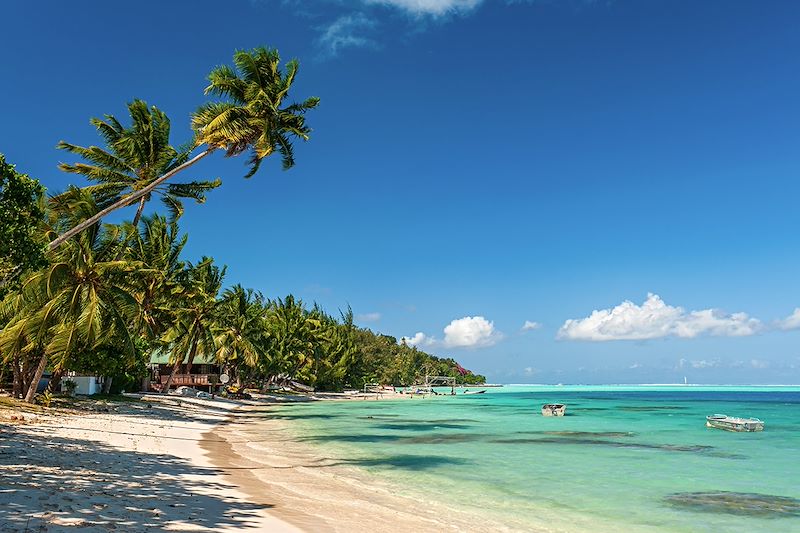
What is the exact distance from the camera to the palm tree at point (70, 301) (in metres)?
20.7

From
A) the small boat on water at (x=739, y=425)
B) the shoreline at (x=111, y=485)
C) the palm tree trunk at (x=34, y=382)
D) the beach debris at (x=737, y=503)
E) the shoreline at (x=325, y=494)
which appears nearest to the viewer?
the shoreline at (x=111, y=485)

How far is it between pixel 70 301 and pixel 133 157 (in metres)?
6.57

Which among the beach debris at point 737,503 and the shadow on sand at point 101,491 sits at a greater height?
the shadow on sand at point 101,491

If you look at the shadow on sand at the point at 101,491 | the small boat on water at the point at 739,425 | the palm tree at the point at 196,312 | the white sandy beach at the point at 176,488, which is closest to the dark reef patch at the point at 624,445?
the small boat on water at the point at 739,425

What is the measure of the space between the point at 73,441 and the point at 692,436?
1423 inches

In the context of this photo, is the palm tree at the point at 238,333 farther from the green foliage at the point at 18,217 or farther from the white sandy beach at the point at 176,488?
the green foliage at the point at 18,217

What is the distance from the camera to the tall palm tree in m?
23.4

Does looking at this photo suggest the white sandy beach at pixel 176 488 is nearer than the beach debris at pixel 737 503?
Yes

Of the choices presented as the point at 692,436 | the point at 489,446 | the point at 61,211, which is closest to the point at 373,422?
the point at 489,446

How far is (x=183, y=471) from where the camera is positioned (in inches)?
573

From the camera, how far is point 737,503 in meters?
15.5

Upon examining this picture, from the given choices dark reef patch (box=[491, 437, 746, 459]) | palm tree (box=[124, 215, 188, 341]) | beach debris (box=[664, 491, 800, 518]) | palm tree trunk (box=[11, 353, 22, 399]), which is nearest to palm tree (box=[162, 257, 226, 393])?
palm tree (box=[124, 215, 188, 341])

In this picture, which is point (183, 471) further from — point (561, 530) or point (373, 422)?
point (373, 422)

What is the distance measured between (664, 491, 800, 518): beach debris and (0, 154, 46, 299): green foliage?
18.4 meters
